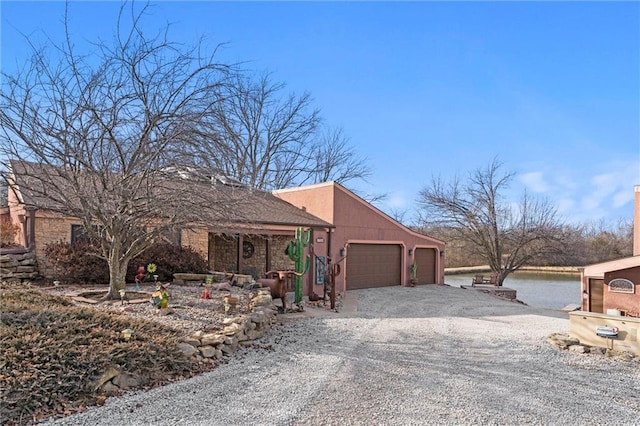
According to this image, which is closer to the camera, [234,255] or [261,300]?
[261,300]

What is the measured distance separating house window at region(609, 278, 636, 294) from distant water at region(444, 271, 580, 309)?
7.01 m

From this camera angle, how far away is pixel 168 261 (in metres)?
12.5

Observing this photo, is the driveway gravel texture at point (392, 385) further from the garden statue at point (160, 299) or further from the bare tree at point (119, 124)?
the bare tree at point (119, 124)

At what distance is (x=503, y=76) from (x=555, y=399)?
9.24 meters

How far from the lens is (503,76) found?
39.7ft

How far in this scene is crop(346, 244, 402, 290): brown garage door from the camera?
17.3 m

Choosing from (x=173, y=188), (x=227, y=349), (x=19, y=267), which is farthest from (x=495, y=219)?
(x=19, y=267)

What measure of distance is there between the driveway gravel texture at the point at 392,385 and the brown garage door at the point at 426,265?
34.2 ft

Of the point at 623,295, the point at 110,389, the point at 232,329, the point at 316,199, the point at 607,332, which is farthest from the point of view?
the point at 316,199

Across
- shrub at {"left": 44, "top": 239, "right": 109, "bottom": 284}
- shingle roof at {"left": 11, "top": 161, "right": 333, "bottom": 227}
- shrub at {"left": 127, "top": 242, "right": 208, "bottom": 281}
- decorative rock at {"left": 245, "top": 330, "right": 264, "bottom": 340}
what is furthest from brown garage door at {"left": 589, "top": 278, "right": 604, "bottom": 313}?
shrub at {"left": 44, "top": 239, "right": 109, "bottom": 284}

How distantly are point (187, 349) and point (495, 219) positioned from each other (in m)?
22.3

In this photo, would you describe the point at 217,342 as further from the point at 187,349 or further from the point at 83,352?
the point at 83,352

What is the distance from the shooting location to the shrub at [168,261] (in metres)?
12.2

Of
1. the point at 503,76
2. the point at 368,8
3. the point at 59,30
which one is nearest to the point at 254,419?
the point at 59,30
